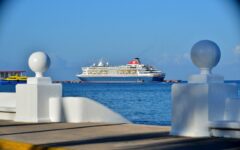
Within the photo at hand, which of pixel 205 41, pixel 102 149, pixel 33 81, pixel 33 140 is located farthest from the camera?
pixel 33 81

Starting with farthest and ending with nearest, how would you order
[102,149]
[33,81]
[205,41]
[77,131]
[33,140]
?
1. [33,81]
2. [77,131]
3. [205,41]
4. [33,140]
5. [102,149]

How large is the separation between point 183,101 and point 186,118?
289 millimetres

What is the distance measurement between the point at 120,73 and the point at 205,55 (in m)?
132

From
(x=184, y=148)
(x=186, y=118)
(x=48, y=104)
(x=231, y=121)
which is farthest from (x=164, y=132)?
(x=48, y=104)

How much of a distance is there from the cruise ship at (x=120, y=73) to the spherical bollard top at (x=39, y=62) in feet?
419

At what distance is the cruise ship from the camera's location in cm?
14175

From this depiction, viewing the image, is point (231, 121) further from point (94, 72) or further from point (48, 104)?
point (94, 72)

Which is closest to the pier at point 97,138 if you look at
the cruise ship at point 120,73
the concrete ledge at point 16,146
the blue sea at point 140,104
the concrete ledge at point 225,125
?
the concrete ledge at point 16,146

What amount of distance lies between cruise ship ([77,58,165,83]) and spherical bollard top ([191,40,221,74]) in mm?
130895

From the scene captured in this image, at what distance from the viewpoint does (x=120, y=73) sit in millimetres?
141750

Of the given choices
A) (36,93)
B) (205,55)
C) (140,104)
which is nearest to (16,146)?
(205,55)

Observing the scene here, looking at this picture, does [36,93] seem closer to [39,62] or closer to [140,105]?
[39,62]

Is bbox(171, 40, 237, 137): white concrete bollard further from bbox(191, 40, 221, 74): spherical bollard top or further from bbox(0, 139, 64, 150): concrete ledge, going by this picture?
bbox(0, 139, 64, 150): concrete ledge

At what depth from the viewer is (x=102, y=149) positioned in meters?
8.02
